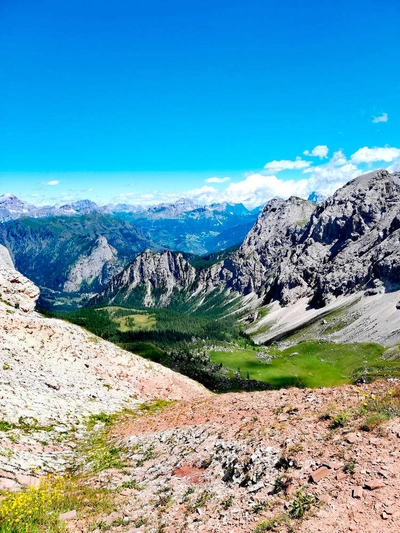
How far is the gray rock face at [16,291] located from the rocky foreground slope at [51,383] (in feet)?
0.39

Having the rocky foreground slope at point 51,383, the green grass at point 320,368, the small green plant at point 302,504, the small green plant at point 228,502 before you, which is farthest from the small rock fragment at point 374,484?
the green grass at point 320,368

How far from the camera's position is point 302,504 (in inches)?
518

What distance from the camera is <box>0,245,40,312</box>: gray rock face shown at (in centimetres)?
4772

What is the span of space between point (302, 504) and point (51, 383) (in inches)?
1098

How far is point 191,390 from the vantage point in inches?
1767

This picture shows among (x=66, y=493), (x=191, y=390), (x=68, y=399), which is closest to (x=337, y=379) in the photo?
(x=191, y=390)

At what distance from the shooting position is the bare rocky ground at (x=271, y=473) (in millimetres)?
12719

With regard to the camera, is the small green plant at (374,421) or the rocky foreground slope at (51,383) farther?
the rocky foreground slope at (51,383)

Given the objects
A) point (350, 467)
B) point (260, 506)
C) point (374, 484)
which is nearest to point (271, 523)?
point (260, 506)

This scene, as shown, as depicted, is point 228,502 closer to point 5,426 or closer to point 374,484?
point 374,484

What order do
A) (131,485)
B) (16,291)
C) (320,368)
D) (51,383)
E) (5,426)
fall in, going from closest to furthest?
1. (131,485)
2. (5,426)
3. (51,383)
4. (16,291)
5. (320,368)

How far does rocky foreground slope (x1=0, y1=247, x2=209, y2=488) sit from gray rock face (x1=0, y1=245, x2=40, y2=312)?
0.39 ft

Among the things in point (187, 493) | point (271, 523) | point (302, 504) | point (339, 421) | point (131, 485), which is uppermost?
point (339, 421)

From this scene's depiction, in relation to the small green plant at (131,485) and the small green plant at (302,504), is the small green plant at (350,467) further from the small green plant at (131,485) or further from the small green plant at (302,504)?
the small green plant at (131,485)
